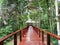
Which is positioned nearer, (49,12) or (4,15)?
(49,12)

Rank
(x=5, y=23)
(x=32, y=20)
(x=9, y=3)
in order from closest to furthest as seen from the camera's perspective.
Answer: (x=9, y=3)
(x=5, y=23)
(x=32, y=20)

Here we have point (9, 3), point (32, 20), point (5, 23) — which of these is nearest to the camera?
point (9, 3)

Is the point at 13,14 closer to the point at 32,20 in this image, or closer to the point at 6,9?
the point at 6,9

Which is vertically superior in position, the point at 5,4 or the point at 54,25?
the point at 5,4

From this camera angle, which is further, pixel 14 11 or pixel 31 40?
pixel 14 11

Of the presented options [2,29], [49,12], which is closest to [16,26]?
[2,29]

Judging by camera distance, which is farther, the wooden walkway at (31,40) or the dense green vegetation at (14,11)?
the dense green vegetation at (14,11)

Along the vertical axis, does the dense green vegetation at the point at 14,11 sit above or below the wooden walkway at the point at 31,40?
above

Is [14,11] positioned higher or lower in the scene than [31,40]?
higher

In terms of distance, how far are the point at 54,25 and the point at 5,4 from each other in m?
5.35

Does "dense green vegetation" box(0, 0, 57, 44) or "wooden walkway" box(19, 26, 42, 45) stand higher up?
"dense green vegetation" box(0, 0, 57, 44)

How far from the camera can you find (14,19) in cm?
1831

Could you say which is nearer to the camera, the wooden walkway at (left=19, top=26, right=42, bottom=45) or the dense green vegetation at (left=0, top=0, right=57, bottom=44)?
the wooden walkway at (left=19, top=26, right=42, bottom=45)

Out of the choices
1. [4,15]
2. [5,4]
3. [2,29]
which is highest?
[5,4]
